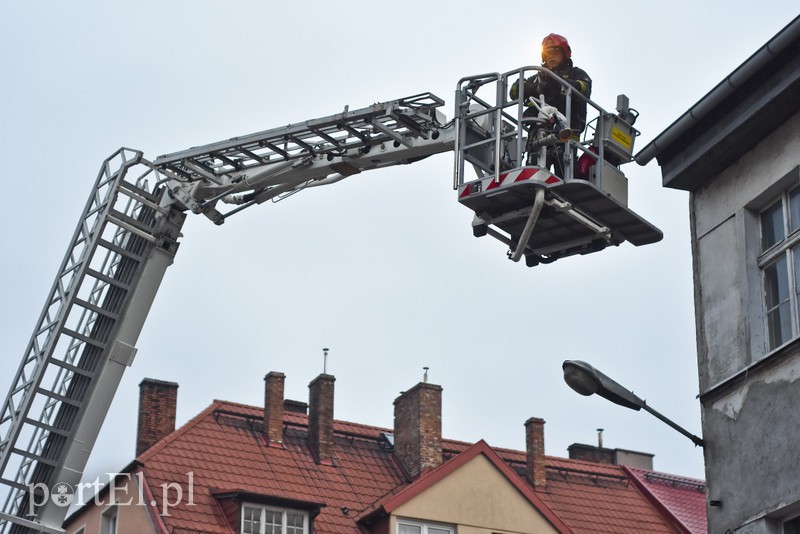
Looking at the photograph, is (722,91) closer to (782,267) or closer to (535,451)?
(782,267)

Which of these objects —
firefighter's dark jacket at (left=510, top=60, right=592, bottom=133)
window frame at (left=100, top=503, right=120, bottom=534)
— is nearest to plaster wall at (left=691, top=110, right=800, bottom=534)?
firefighter's dark jacket at (left=510, top=60, right=592, bottom=133)

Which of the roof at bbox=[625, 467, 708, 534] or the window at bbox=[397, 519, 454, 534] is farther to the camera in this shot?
the roof at bbox=[625, 467, 708, 534]

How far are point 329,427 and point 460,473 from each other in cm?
315

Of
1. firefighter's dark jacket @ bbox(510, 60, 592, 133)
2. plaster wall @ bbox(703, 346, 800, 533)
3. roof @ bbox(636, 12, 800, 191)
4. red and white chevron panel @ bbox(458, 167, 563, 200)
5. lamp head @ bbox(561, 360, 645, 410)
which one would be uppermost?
firefighter's dark jacket @ bbox(510, 60, 592, 133)

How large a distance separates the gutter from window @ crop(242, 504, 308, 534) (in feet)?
48.7

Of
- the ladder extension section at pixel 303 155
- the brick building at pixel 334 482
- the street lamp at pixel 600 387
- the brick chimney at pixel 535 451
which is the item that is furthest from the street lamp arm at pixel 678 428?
the brick chimney at pixel 535 451

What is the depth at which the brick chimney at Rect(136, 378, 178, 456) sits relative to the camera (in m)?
31.3

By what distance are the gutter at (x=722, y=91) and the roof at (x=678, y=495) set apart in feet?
65.6

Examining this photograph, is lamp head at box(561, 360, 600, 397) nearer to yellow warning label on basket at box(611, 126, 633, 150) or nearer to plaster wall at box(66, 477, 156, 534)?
yellow warning label on basket at box(611, 126, 633, 150)

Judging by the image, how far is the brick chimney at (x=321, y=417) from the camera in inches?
1241

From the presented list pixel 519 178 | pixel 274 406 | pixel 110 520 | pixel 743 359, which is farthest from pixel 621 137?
pixel 110 520

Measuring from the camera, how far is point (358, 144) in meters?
18.5

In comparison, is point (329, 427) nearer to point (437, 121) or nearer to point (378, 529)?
point (378, 529)

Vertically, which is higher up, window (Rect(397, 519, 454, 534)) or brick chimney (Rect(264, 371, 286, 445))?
brick chimney (Rect(264, 371, 286, 445))
